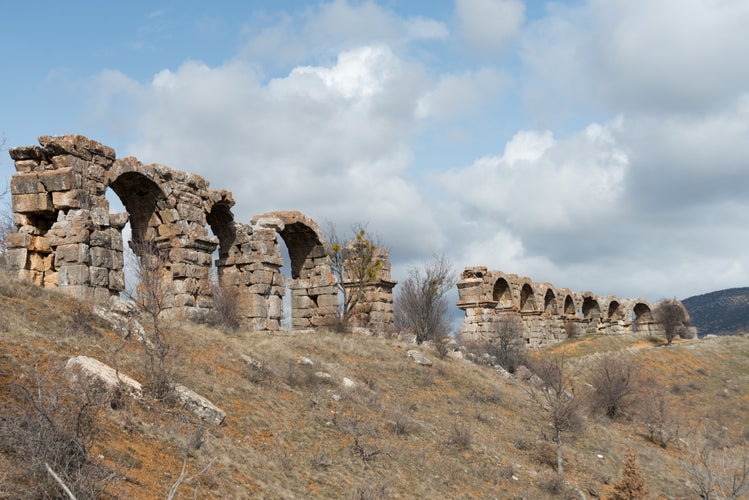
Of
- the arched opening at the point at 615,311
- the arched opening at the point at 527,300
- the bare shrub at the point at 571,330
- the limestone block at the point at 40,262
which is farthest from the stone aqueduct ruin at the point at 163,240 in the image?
the arched opening at the point at 615,311

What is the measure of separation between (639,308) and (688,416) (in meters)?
35.0

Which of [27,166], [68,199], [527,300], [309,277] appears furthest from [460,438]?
[527,300]

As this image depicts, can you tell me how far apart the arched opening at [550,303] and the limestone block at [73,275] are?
108ft

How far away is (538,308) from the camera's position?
3822 centimetres

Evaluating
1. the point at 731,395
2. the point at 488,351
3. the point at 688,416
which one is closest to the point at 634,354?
the point at 731,395

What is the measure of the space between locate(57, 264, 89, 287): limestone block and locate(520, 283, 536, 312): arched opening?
2928 centimetres

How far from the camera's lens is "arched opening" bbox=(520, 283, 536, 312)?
37875 millimetres

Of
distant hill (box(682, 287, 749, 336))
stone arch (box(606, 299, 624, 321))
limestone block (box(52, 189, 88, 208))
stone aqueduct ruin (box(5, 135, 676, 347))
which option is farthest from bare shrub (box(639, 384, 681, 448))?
distant hill (box(682, 287, 749, 336))

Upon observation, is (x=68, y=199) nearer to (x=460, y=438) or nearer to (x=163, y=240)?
(x=163, y=240)

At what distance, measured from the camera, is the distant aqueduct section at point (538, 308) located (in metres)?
30.5

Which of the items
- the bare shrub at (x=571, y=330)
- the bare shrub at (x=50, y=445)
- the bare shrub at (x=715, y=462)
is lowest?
the bare shrub at (x=715, y=462)

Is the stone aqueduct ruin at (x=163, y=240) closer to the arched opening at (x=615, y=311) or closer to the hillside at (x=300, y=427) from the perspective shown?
the hillside at (x=300, y=427)

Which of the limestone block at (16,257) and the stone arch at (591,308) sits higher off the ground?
the limestone block at (16,257)

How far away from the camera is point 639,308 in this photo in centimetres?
5503
